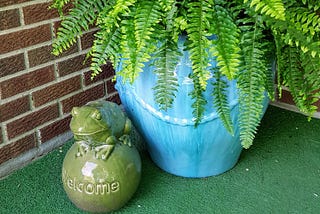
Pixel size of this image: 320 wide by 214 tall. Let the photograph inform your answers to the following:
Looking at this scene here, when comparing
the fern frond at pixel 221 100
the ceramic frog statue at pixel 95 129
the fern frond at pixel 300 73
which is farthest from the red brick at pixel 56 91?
the fern frond at pixel 300 73

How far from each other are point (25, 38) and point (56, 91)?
10.7 inches

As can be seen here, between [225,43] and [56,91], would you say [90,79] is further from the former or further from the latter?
[225,43]

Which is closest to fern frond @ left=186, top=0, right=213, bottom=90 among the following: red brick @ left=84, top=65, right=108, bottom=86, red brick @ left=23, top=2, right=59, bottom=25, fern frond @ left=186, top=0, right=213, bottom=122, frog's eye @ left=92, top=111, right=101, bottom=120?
fern frond @ left=186, top=0, right=213, bottom=122

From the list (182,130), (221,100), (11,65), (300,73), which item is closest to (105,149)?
(182,130)

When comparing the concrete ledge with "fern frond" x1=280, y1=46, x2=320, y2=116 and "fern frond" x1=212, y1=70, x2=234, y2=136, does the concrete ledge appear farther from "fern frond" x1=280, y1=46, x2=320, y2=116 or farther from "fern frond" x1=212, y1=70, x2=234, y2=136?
"fern frond" x1=280, y1=46, x2=320, y2=116

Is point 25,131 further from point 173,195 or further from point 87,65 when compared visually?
point 173,195

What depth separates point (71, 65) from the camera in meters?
1.97

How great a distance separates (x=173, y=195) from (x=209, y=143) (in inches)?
9.1

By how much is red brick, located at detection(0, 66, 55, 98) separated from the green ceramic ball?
38 cm

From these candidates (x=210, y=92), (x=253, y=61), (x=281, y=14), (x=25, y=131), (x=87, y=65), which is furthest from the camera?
(x=87, y=65)

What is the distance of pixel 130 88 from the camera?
1675 mm

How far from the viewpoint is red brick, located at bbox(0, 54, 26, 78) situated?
1732mm

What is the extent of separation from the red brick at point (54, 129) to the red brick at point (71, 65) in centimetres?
21

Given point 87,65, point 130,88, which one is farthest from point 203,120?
point 87,65
